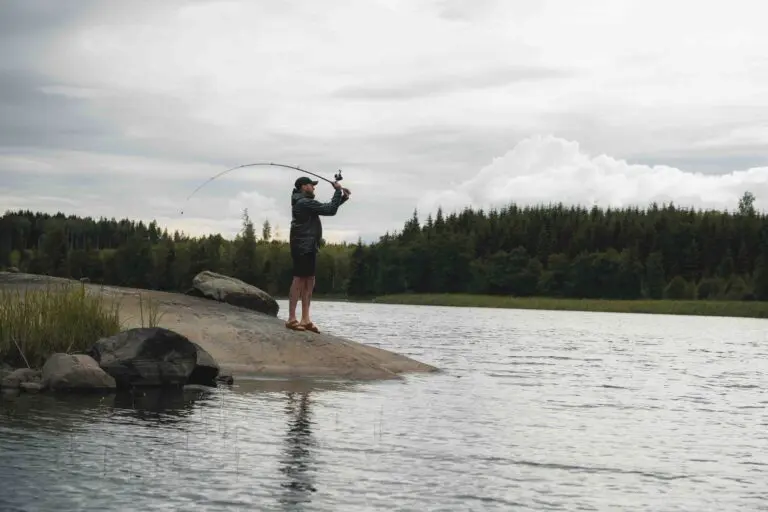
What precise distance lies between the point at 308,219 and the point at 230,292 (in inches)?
251

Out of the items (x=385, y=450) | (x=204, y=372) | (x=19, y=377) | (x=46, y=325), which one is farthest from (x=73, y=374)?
(x=385, y=450)

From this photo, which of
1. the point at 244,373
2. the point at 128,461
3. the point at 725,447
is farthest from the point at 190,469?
the point at 244,373

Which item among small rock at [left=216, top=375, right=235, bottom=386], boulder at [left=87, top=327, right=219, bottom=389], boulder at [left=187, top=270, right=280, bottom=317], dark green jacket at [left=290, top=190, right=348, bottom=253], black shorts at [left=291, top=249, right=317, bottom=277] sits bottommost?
small rock at [left=216, top=375, right=235, bottom=386]

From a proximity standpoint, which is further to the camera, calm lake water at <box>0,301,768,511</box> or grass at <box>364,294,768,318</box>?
grass at <box>364,294,768,318</box>

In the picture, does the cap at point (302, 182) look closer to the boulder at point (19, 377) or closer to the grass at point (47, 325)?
the grass at point (47, 325)

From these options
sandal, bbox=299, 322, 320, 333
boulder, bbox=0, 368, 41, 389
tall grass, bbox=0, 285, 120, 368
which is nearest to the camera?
boulder, bbox=0, 368, 41, 389

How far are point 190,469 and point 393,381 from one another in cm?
1112

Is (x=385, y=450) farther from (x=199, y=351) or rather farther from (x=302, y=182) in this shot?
(x=302, y=182)

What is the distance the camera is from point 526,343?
47.9 meters

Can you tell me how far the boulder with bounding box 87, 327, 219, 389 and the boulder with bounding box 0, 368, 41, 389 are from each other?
42.7 inches

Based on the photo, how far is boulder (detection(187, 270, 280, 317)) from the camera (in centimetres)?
2698

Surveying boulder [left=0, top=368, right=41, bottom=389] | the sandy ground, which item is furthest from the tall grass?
the sandy ground

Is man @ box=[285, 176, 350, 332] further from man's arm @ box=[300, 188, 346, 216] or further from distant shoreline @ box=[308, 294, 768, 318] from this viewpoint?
distant shoreline @ box=[308, 294, 768, 318]

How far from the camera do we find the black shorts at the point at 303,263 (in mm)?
21766
